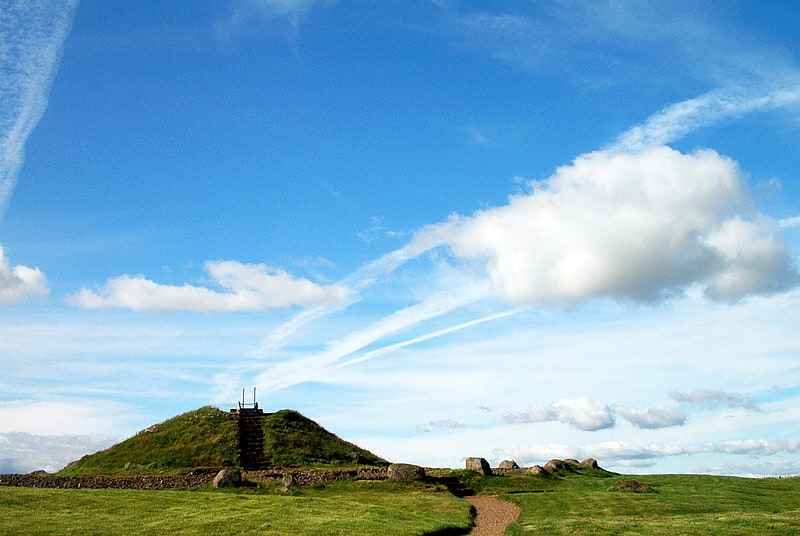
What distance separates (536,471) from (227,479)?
105 feet

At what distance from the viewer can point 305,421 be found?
278 ft

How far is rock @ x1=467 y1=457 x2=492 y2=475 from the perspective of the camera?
220ft

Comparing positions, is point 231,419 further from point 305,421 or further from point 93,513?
point 93,513

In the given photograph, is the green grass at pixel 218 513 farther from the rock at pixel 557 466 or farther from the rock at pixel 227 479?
the rock at pixel 557 466

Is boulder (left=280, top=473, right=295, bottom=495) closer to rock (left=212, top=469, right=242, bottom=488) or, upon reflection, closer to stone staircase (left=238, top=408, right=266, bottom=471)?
rock (left=212, top=469, right=242, bottom=488)

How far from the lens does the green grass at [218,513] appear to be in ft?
123

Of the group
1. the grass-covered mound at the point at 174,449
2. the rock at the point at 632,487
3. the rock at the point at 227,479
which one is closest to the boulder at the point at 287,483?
the rock at the point at 227,479

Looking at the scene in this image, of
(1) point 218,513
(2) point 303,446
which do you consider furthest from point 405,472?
(1) point 218,513

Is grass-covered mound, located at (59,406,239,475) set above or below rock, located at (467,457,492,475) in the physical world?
above

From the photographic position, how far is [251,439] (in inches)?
2950

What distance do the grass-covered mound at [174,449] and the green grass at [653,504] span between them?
2880 centimetres

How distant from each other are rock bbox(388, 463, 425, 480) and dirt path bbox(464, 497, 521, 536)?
206 inches

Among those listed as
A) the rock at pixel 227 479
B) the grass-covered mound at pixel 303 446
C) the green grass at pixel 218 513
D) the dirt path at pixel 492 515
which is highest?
the grass-covered mound at pixel 303 446

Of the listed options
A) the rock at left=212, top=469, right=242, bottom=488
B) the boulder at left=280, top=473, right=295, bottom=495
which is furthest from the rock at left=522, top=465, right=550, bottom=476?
the rock at left=212, top=469, right=242, bottom=488
